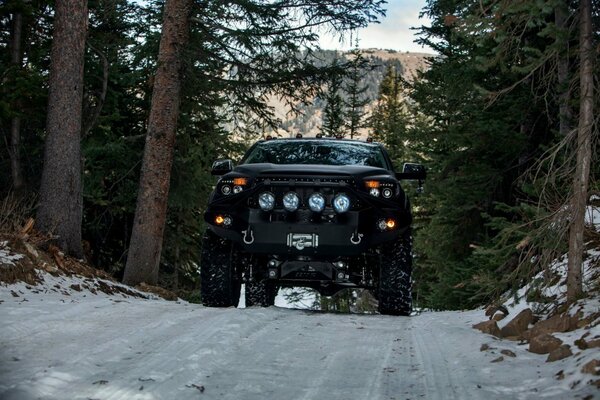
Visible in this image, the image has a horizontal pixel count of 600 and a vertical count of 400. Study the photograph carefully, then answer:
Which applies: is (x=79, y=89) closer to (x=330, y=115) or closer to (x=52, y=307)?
(x=52, y=307)

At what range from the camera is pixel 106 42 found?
14609 millimetres

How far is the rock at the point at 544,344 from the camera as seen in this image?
4.80m

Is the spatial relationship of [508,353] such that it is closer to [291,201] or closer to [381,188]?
[381,188]

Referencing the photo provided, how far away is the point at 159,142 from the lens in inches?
434

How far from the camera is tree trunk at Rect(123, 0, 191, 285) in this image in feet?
→ 36.3

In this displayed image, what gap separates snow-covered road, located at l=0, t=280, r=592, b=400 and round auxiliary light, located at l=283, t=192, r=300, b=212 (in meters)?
1.22

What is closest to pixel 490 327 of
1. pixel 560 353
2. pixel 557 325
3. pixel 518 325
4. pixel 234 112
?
pixel 518 325

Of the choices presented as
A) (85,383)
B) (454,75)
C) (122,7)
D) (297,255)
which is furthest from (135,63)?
(85,383)

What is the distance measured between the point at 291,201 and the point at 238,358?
267 cm

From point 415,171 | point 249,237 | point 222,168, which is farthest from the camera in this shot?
point 415,171

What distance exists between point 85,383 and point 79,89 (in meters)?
6.94

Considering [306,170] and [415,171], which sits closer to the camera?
[306,170]

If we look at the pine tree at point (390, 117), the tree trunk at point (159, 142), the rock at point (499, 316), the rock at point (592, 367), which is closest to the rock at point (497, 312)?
the rock at point (499, 316)

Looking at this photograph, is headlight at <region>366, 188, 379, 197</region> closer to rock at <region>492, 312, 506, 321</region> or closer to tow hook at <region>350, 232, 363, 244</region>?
tow hook at <region>350, 232, 363, 244</region>
